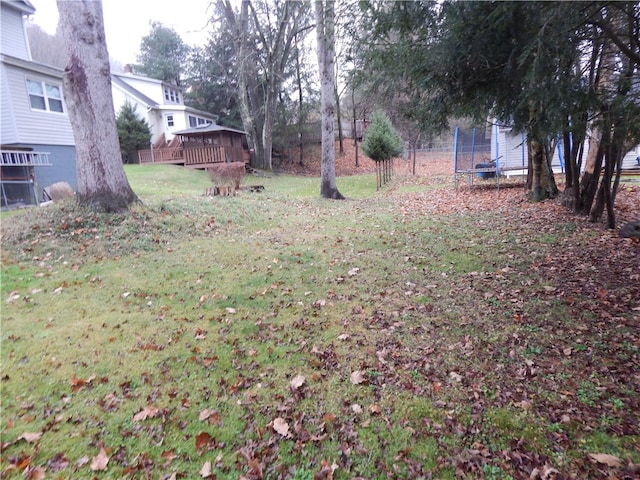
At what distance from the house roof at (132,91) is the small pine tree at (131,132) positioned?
1.19 m

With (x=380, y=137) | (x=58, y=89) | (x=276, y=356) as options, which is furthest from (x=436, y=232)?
Answer: (x=58, y=89)

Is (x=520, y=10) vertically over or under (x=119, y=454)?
over

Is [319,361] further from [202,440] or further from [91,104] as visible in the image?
[91,104]

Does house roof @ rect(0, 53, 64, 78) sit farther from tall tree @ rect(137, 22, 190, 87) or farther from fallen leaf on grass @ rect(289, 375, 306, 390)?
tall tree @ rect(137, 22, 190, 87)

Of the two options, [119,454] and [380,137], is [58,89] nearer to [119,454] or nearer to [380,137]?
[380,137]

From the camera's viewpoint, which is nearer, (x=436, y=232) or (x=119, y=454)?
(x=119, y=454)

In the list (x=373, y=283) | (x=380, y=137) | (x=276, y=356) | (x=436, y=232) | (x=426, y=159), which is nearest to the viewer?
(x=276, y=356)

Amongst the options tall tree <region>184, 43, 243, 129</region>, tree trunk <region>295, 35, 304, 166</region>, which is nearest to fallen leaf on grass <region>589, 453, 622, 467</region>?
tree trunk <region>295, 35, 304, 166</region>

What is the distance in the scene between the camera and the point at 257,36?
94.3 ft

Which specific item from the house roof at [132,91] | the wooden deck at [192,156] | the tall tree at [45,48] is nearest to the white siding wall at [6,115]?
the wooden deck at [192,156]

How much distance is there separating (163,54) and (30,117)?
91.0 ft

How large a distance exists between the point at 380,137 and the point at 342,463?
1739cm

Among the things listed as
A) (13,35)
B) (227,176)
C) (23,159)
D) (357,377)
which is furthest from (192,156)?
(357,377)

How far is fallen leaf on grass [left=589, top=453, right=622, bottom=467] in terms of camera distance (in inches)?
88.9
